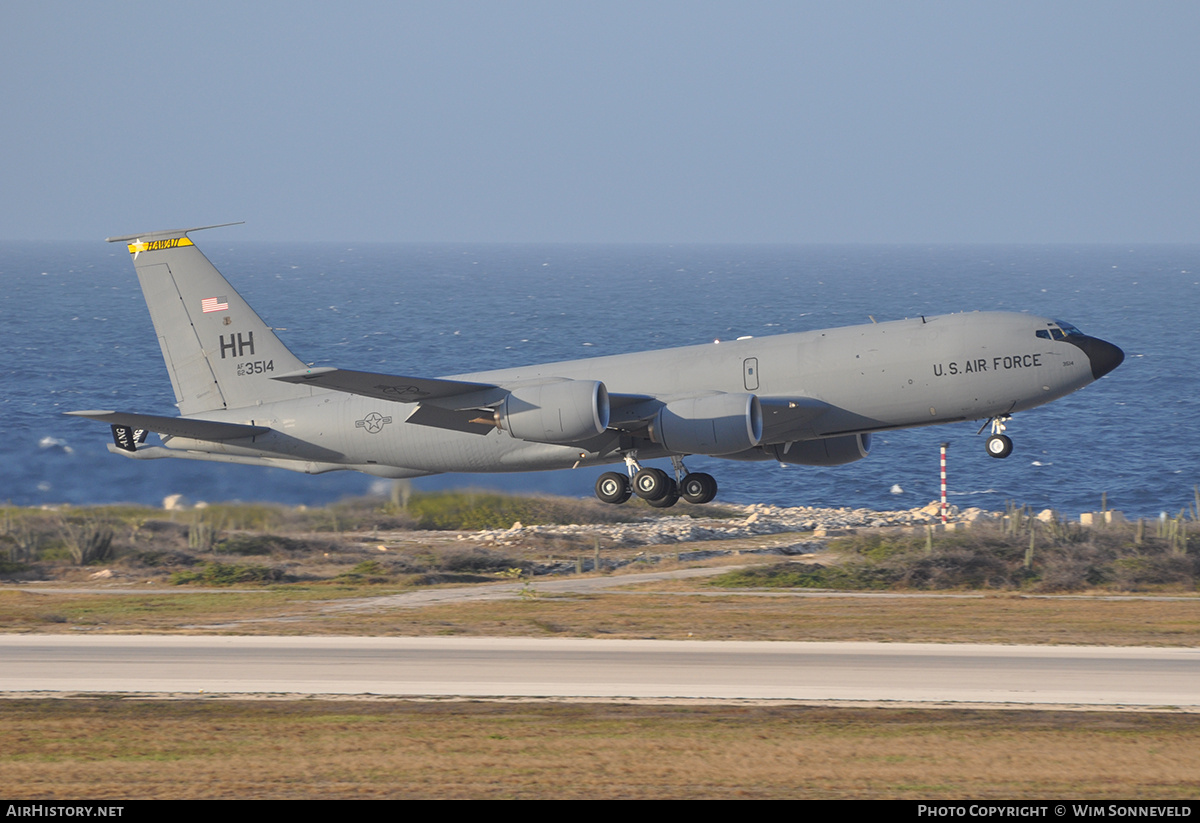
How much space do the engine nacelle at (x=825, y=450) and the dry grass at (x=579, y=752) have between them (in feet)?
41.5

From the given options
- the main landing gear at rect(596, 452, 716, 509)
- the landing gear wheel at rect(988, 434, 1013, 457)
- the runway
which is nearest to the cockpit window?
the landing gear wheel at rect(988, 434, 1013, 457)

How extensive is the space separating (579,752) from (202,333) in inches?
903

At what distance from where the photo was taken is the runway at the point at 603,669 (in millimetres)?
28625

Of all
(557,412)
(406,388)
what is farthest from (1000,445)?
(406,388)

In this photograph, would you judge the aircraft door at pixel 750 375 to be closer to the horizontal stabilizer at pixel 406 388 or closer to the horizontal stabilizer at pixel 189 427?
the horizontal stabilizer at pixel 406 388

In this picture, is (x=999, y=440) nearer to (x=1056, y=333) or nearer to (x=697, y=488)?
(x=1056, y=333)

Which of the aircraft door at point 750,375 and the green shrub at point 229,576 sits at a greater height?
the aircraft door at point 750,375

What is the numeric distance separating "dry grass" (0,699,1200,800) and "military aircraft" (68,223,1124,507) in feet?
30.1

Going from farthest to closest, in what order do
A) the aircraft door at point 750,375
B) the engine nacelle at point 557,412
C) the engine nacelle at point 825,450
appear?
the engine nacelle at point 825,450 → the aircraft door at point 750,375 → the engine nacelle at point 557,412

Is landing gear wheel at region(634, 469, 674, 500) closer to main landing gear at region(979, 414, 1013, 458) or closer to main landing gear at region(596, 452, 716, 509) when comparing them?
main landing gear at region(596, 452, 716, 509)

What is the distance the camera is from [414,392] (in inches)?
1363

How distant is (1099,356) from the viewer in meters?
34.0

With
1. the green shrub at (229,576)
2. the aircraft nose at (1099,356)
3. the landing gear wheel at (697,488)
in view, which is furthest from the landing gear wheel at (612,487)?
the green shrub at (229,576)

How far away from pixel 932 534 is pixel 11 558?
3760 cm
